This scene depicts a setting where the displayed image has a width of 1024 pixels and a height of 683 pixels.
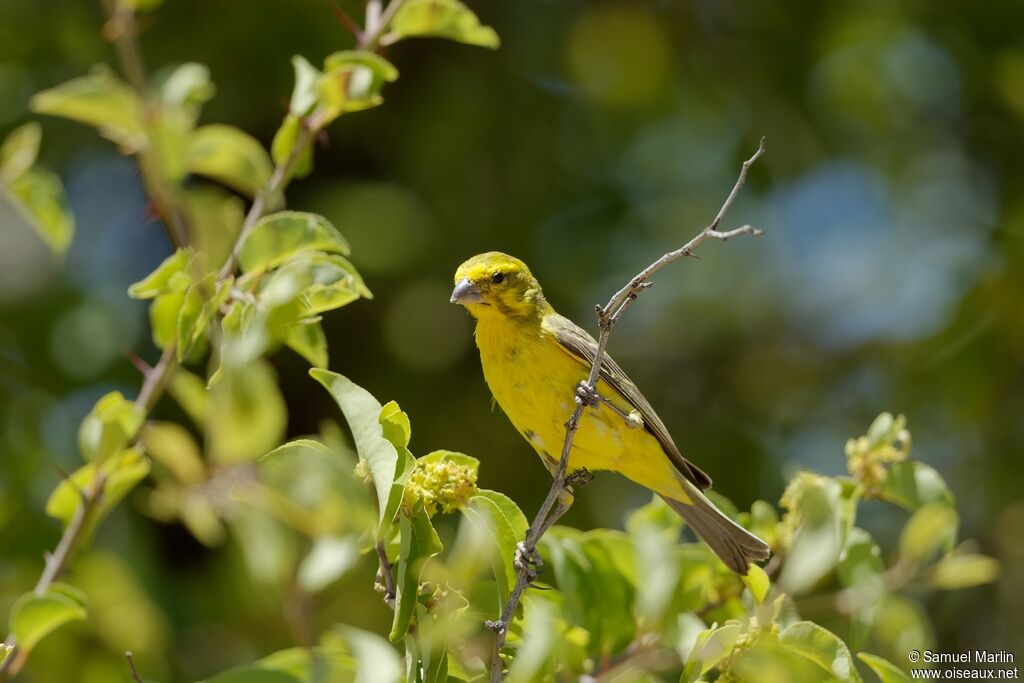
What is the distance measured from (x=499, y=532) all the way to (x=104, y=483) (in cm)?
89

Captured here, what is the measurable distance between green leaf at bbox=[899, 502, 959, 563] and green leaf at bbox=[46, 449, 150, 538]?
190 centimetres

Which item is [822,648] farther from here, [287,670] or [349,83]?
[349,83]

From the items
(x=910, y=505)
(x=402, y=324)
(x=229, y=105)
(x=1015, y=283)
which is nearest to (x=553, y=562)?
(x=910, y=505)

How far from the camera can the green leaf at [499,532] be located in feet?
7.29

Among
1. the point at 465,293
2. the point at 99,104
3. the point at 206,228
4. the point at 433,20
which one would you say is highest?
the point at 433,20

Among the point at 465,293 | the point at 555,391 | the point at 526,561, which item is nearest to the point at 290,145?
the point at 526,561

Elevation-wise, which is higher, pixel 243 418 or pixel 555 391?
pixel 555 391

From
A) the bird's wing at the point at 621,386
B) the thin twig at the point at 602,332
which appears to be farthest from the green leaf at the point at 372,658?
the bird's wing at the point at 621,386

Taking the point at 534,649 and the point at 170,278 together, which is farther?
the point at 170,278

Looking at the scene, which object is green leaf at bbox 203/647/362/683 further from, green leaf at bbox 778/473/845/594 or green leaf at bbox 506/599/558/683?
green leaf at bbox 778/473/845/594

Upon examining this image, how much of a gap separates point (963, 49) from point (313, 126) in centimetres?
549

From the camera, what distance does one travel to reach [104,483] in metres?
2.38

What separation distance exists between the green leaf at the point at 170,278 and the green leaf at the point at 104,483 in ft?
1.23

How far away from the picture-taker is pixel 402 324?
6.58 metres
